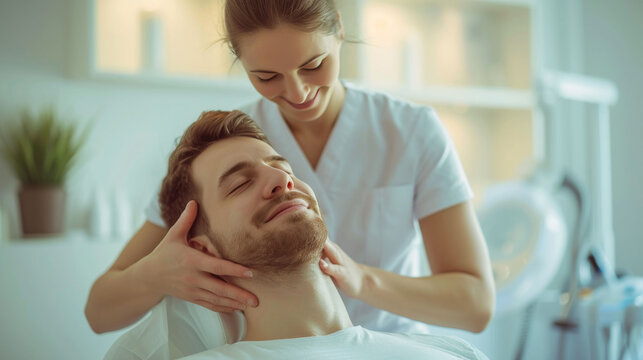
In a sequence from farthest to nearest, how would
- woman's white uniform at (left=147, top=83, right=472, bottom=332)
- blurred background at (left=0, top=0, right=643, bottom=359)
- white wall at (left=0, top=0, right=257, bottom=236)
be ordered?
white wall at (left=0, top=0, right=257, bottom=236) → blurred background at (left=0, top=0, right=643, bottom=359) → woman's white uniform at (left=147, top=83, right=472, bottom=332)

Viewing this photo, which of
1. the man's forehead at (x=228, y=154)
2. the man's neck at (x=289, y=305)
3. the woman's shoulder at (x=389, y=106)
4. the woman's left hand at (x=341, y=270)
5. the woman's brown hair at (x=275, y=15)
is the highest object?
the woman's brown hair at (x=275, y=15)

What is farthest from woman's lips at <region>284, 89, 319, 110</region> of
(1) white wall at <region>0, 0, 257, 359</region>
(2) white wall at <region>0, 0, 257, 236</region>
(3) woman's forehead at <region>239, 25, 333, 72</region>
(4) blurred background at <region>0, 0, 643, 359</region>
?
(2) white wall at <region>0, 0, 257, 236</region>

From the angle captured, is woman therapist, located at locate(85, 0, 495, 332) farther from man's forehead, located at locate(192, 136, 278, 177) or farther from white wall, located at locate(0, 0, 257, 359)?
white wall, located at locate(0, 0, 257, 359)

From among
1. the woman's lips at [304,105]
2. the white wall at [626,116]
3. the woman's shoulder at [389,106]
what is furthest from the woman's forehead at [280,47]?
the white wall at [626,116]

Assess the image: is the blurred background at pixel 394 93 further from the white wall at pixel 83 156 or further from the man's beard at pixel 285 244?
the man's beard at pixel 285 244

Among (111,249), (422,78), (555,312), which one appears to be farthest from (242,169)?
(422,78)

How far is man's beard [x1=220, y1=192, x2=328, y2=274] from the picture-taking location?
3.56 feet

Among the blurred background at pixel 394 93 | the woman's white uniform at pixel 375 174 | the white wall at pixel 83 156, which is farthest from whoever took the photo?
the blurred background at pixel 394 93

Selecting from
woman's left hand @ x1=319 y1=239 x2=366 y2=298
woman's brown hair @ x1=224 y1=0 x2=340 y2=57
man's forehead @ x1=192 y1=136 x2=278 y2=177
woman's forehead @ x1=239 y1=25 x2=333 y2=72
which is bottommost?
woman's left hand @ x1=319 y1=239 x2=366 y2=298

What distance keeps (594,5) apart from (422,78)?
1.16 m

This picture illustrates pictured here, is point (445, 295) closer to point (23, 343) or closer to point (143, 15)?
point (23, 343)

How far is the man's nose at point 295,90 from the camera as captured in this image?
1.11 meters

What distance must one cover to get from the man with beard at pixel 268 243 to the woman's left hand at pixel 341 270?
2cm

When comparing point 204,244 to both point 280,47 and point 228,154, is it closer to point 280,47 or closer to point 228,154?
point 228,154
